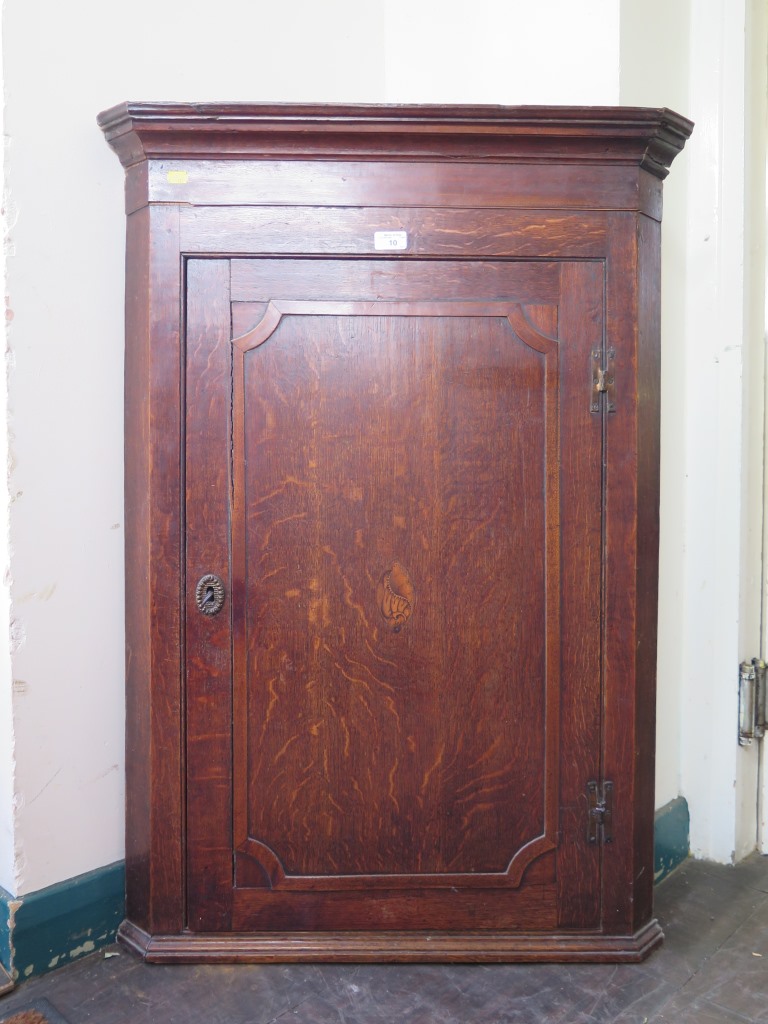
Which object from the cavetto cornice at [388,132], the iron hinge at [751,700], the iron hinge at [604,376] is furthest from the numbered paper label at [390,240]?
the iron hinge at [751,700]

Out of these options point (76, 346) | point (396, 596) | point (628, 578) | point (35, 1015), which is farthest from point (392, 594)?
point (35, 1015)

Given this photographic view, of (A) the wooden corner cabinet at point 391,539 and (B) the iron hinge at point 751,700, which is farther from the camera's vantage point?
(B) the iron hinge at point 751,700

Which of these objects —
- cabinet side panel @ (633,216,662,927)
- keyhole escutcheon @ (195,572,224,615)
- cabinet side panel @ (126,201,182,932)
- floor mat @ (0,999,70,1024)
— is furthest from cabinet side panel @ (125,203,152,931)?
cabinet side panel @ (633,216,662,927)

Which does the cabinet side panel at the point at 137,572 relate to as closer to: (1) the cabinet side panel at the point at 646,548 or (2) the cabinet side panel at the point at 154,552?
(2) the cabinet side panel at the point at 154,552

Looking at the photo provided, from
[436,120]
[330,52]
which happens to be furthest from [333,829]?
[330,52]

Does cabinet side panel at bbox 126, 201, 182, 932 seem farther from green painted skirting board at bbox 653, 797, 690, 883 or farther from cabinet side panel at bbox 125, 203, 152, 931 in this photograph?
green painted skirting board at bbox 653, 797, 690, 883

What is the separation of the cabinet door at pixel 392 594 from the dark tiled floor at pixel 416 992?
100 mm

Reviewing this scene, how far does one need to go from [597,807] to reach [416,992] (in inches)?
20.8

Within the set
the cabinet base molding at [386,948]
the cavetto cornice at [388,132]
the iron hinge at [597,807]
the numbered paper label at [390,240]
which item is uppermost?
the cavetto cornice at [388,132]

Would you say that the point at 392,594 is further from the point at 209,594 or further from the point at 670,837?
the point at 670,837

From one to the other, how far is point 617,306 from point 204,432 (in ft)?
2.97

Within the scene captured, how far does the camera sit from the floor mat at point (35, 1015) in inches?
62.7

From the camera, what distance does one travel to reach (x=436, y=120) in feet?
5.38

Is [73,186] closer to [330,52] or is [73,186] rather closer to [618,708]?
[330,52]
